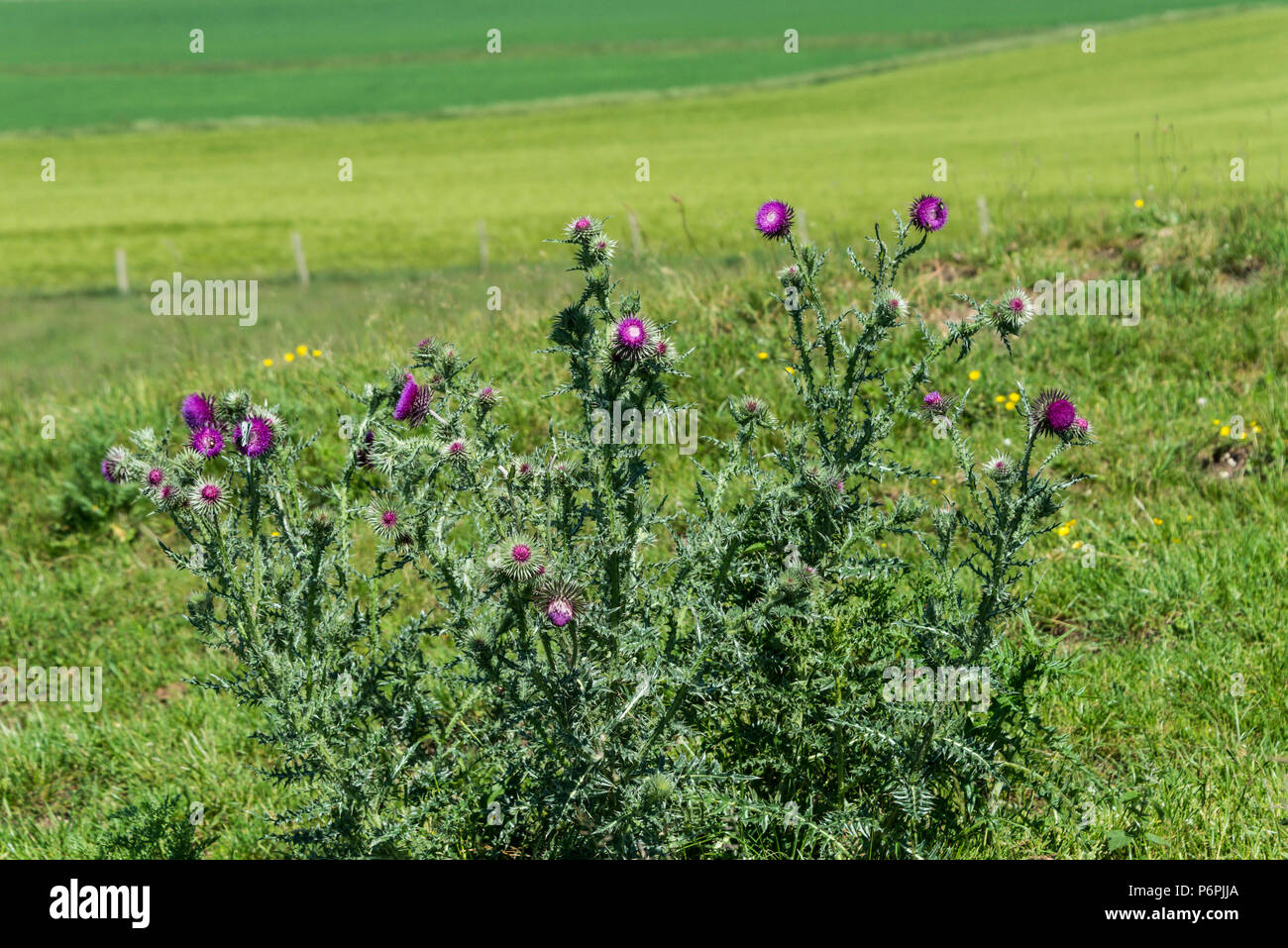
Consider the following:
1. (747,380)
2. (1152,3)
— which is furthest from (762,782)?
(1152,3)

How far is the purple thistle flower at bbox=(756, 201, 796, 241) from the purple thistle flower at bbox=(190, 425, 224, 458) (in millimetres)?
1391

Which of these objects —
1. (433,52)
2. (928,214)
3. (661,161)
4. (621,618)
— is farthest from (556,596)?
Answer: (433,52)

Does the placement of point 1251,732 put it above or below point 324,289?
below

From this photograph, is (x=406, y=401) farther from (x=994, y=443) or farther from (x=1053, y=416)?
(x=994, y=443)

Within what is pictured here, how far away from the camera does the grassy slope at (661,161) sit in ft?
68.8

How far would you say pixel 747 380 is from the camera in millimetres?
6023

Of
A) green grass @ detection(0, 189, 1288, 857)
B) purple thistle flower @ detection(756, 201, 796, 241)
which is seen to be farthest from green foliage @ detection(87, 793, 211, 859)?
purple thistle flower @ detection(756, 201, 796, 241)

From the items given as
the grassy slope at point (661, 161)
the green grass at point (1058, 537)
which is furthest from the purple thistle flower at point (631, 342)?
the grassy slope at point (661, 161)

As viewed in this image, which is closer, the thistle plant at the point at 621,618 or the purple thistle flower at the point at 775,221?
the thistle plant at the point at 621,618

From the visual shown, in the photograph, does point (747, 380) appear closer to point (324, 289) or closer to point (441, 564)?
point (441, 564)

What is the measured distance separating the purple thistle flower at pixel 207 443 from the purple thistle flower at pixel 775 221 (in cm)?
139

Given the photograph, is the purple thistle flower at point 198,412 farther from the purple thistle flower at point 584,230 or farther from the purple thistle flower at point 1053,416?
the purple thistle flower at point 1053,416

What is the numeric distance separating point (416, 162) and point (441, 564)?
109ft

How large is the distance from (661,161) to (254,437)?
94.1 ft
